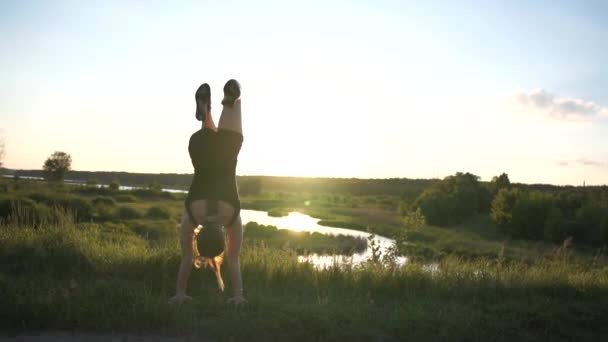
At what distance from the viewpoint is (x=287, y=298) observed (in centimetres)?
690

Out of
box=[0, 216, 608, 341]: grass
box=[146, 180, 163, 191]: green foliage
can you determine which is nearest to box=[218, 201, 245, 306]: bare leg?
box=[0, 216, 608, 341]: grass

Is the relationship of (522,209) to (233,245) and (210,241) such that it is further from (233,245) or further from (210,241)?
(210,241)

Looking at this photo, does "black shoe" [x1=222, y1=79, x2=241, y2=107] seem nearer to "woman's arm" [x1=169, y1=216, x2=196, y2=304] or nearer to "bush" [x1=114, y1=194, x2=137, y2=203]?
"woman's arm" [x1=169, y1=216, x2=196, y2=304]

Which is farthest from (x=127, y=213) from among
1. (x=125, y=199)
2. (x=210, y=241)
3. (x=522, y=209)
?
(x=210, y=241)

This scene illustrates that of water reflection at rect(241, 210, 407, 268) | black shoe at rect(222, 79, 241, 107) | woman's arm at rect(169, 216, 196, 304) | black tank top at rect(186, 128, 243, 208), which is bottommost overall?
water reflection at rect(241, 210, 407, 268)

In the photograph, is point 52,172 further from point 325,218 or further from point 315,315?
point 315,315

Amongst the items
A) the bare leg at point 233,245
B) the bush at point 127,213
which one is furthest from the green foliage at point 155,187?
the bare leg at point 233,245

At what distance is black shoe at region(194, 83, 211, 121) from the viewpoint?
6.30 metres

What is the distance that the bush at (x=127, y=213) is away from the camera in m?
51.7

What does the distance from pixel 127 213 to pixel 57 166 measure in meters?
64.4

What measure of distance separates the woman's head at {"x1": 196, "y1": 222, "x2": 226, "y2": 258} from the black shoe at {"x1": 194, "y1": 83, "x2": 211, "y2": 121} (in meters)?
1.40

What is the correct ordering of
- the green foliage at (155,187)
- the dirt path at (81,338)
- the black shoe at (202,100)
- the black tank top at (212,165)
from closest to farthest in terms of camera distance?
the dirt path at (81,338)
the black tank top at (212,165)
the black shoe at (202,100)
the green foliage at (155,187)

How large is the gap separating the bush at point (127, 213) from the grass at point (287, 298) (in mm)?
44282

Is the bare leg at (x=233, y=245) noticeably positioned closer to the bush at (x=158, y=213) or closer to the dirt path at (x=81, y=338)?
the dirt path at (x=81, y=338)
